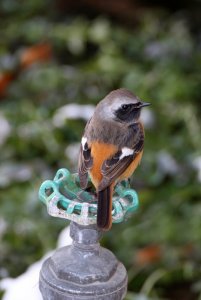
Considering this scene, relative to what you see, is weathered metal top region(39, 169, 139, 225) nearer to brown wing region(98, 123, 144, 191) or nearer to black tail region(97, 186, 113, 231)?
black tail region(97, 186, 113, 231)

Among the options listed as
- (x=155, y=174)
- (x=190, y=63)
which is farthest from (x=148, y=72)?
(x=155, y=174)

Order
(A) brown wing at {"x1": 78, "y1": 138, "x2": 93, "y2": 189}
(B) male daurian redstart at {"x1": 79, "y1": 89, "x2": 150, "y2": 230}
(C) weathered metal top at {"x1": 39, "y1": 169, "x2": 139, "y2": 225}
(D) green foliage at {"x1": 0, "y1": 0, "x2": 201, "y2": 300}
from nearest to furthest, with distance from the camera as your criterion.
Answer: (C) weathered metal top at {"x1": 39, "y1": 169, "x2": 139, "y2": 225}, (A) brown wing at {"x1": 78, "y1": 138, "x2": 93, "y2": 189}, (B) male daurian redstart at {"x1": 79, "y1": 89, "x2": 150, "y2": 230}, (D) green foliage at {"x1": 0, "y1": 0, "x2": 201, "y2": 300}

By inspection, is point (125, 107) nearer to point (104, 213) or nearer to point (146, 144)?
point (104, 213)

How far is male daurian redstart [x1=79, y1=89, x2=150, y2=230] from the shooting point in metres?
2.12

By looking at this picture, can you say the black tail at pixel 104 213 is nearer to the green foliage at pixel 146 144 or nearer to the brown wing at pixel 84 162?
the brown wing at pixel 84 162

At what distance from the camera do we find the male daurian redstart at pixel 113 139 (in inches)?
83.4

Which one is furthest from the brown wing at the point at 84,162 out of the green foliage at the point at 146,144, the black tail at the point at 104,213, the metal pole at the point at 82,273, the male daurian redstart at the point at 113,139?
the green foliage at the point at 146,144

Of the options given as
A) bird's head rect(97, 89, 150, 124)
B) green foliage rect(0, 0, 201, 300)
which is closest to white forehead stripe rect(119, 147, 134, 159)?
bird's head rect(97, 89, 150, 124)

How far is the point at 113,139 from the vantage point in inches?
85.3

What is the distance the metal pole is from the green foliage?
130 cm

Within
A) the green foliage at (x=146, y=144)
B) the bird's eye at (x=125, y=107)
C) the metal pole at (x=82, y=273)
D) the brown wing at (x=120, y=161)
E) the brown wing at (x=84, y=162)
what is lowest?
the green foliage at (x=146, y=144)

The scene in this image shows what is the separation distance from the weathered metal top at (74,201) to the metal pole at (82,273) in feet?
0.17

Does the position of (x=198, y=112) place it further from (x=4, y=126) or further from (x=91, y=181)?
(x=91, y=181)

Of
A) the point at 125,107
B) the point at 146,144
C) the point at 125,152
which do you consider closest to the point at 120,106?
the point at 125,107
